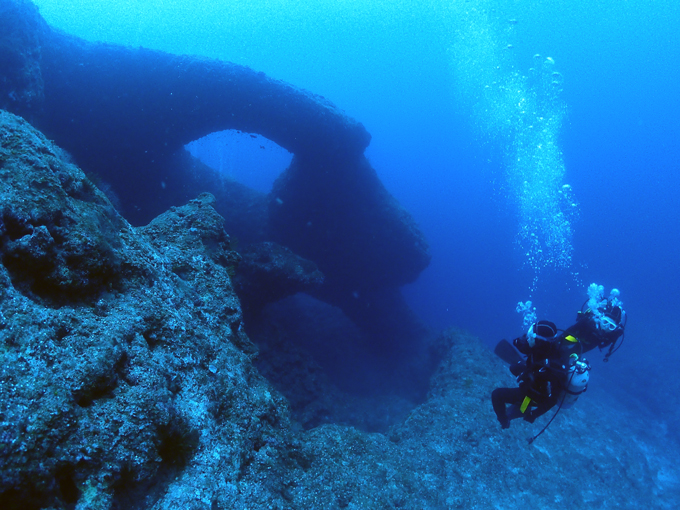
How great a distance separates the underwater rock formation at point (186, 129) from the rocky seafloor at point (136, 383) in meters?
5.52

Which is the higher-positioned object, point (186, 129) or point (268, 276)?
point (186, 129)

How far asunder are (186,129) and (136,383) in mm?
8740

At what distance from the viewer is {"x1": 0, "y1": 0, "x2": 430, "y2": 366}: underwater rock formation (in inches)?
299

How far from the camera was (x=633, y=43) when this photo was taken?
66.6 metres

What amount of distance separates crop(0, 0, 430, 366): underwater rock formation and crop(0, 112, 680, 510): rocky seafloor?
18.1 ft

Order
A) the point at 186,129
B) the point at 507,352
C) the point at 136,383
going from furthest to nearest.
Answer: the point at 186,129
the point at 507,352
the point at 136,383

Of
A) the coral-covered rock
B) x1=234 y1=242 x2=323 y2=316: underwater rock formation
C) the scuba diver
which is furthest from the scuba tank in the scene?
x1=234 y1=242 x2=323 y2=316: underwater rock formation

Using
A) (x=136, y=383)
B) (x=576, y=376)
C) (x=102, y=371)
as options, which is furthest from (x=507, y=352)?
(x=102, y=371)

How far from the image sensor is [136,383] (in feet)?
5.87

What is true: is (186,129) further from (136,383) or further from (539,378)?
(539,378)

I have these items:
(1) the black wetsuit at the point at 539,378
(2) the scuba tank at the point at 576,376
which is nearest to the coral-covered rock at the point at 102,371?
(1) the black wetsuit at the point at 539,378

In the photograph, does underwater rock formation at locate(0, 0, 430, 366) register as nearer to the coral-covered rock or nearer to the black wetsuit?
the coral-covered rock

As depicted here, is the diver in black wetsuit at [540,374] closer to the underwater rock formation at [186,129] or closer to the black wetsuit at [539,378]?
the black wetsuit at [539,378]

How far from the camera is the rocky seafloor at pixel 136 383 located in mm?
1391
